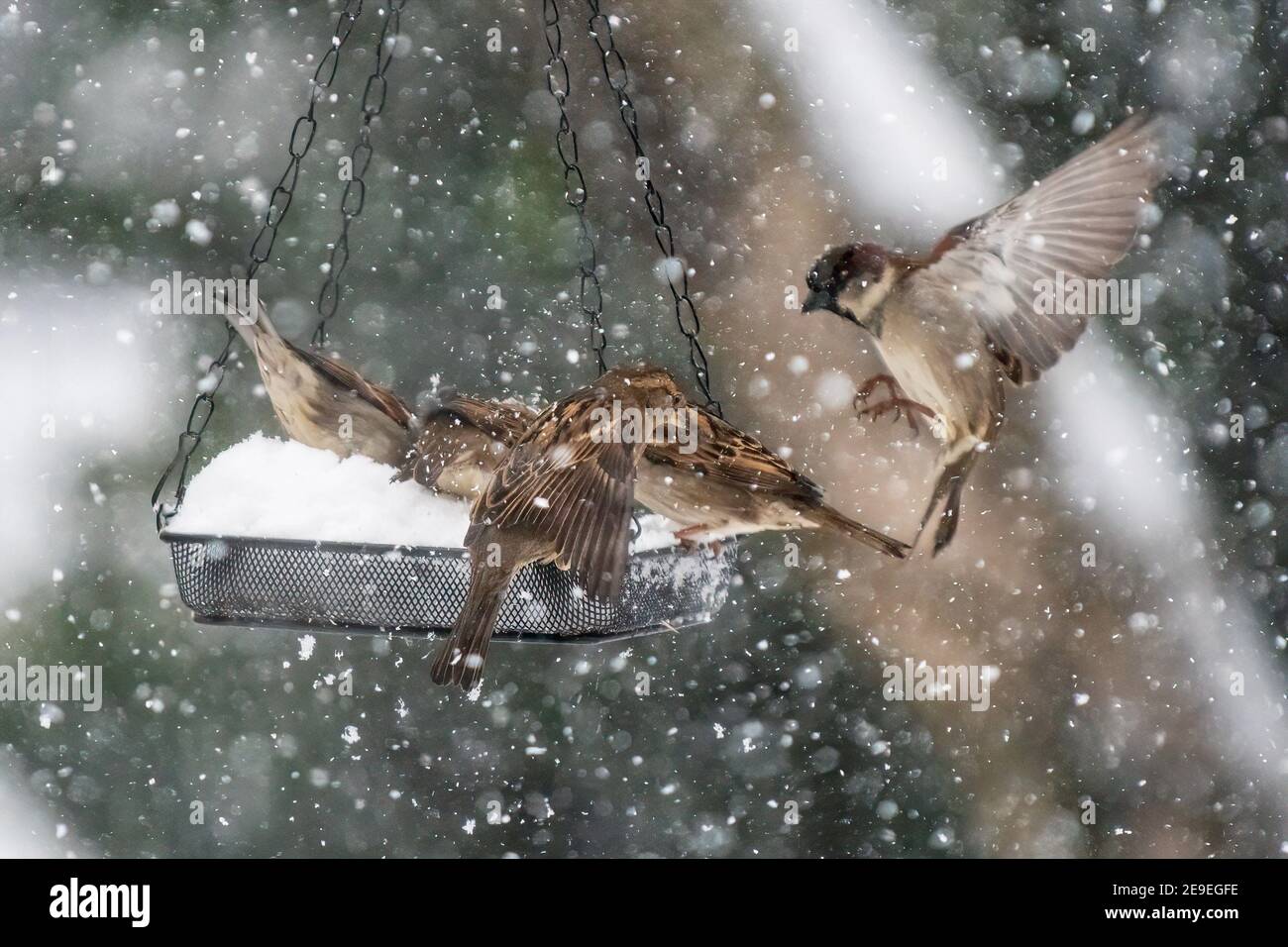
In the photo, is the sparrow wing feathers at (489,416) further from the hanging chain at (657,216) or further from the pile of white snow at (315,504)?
the hanging chain at (657,216)

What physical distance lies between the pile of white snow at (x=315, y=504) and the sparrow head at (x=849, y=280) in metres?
0.50

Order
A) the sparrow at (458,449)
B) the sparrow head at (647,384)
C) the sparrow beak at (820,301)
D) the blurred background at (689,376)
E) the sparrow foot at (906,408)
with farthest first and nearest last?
the blurred background at (689,376)
the sparrow beak at (820,301)
the sparrow foot at (906,408)
the sparrow at (458,449)
the sparrow head at (647,384)

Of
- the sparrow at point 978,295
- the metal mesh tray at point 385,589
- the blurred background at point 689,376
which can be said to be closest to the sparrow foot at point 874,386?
the sparrow at point 978,295

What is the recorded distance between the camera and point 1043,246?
2135 millimetres

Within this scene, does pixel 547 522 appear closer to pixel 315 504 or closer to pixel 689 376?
pixel 315 504

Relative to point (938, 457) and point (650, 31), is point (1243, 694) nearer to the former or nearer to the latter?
point (938, 457)

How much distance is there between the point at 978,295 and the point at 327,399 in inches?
44.3

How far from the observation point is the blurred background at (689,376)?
12.8ft

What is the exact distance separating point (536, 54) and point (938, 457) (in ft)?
7.25

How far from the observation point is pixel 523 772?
4215mm

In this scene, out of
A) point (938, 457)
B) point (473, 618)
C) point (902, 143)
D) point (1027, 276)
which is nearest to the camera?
point (473, 618)

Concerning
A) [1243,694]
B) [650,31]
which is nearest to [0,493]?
[650,31]

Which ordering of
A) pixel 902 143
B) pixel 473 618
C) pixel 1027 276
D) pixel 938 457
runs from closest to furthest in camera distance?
pixel 473 618 → pixel 1027 276 → pixel 938 457 → pixel 902 143

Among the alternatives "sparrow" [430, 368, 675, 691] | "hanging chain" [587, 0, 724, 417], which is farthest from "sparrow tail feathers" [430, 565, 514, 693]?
"hanging chain" [587, 0, 724, 417]
